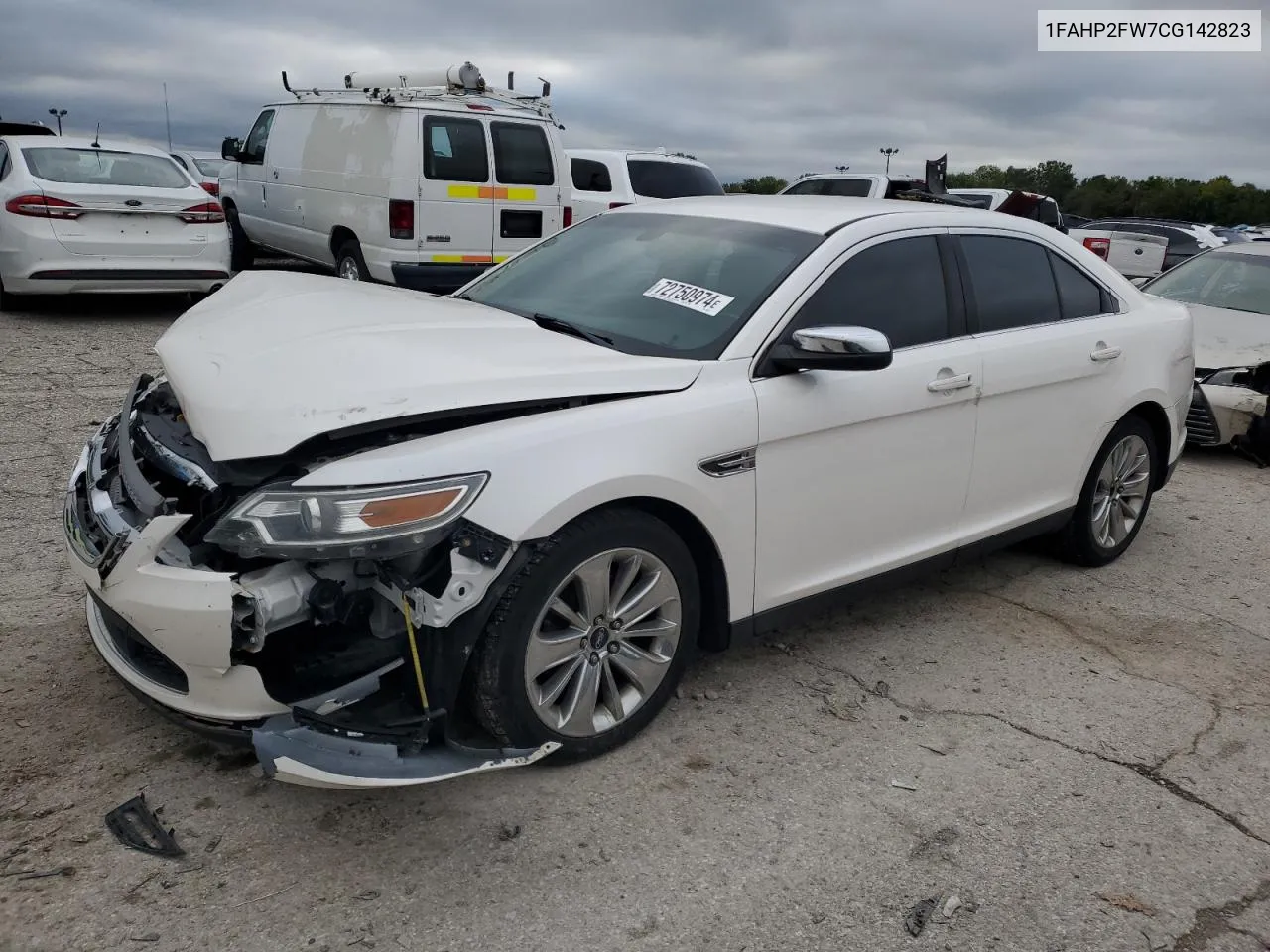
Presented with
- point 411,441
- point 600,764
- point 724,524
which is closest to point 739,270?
point 724,524

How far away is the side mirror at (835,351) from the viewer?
3160mm

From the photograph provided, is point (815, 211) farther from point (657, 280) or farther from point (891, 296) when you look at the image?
point (657, 280)

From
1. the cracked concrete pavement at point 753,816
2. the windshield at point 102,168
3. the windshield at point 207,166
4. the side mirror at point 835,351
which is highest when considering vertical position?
the windshield at point 207,166

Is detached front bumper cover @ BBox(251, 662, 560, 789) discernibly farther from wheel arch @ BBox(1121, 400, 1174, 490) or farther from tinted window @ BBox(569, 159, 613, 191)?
tinted window @ BBox(569, 159, 613, 191)

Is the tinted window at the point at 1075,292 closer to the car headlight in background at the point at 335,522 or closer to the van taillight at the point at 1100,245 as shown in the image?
the car headlight in background at the point at 335,522

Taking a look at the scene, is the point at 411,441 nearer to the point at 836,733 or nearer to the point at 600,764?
the point at 600,764

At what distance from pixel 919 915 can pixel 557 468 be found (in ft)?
4.68

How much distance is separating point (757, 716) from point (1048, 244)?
2.48 m

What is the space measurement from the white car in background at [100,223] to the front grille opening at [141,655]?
6.78m

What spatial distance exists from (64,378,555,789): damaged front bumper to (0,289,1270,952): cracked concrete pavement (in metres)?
0.28

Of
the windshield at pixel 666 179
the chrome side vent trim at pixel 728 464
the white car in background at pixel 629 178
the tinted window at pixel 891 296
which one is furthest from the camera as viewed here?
the windshield at pixel 666 179

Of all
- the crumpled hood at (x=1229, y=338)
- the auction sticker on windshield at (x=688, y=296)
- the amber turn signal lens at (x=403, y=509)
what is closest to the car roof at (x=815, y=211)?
the auction sticker on windshield at (x=688, y=296)

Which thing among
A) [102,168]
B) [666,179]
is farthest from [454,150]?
[666,179]

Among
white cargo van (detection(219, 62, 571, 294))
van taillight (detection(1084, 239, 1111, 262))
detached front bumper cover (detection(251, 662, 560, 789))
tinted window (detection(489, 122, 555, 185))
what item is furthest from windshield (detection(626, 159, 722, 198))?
detached front bumper cover (detection(251, 662, 560, 789))
